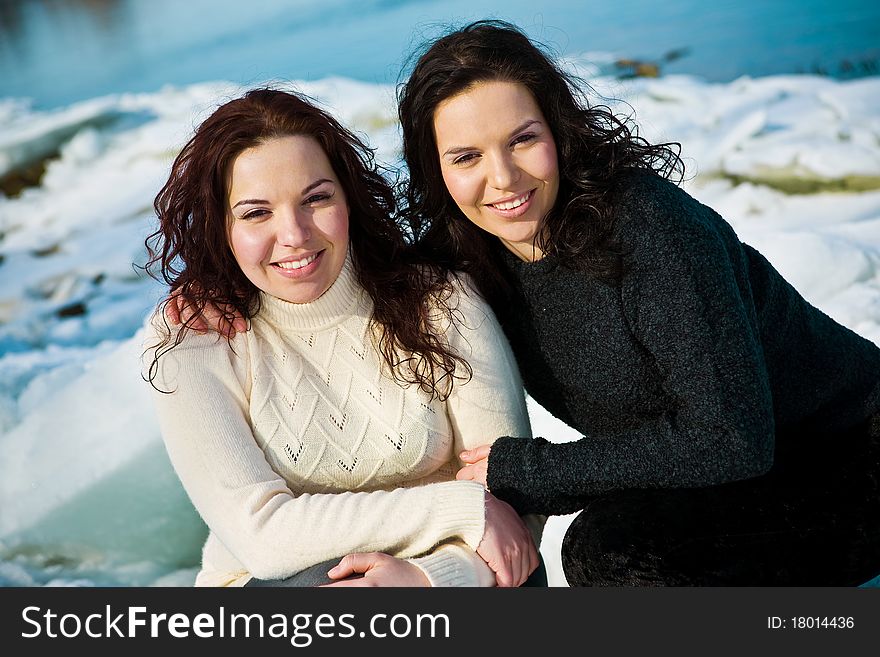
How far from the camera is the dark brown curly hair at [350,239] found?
1653 millimetres

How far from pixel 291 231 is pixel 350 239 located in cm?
22

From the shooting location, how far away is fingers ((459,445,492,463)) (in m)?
1.72

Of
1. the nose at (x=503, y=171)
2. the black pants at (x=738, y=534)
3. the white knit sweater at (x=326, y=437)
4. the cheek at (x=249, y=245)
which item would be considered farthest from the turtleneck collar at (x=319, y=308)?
the black pants at (x=738, y=534)

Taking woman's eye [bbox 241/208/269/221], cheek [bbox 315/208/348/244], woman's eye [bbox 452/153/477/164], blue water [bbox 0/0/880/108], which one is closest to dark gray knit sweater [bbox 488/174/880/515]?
woman's eye [bbox 452/153/477/164]

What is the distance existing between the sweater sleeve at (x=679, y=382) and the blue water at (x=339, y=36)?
3.78 m

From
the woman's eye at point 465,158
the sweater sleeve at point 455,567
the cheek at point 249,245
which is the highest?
the woman's eye at point 465,158

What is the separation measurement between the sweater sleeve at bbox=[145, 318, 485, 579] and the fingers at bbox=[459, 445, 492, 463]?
0.09 metres

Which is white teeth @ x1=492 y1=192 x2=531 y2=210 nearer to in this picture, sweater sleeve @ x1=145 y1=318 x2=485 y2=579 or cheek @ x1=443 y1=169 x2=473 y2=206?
cheek @ x1=443 y1=169 x2=473 y2=206

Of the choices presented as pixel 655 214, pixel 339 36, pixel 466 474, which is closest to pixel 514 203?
pixel 655 214

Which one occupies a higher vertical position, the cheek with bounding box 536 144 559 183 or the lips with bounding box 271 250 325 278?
the cheek with bounding box 536 144 559 183

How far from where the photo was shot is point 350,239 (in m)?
1.83

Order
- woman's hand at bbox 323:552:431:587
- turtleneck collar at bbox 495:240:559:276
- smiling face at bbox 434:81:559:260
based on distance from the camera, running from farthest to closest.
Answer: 1. turtleneck collar at bbox 495:240:559:276
2. smiling face at bbox 434:81:559:260
3. woman's hand at bbox 323:552:431:587

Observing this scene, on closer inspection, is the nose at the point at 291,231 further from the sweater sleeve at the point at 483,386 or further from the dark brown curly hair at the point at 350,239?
the sweater sleeve at the point at 483,386

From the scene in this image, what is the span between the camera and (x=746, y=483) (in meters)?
1.72
